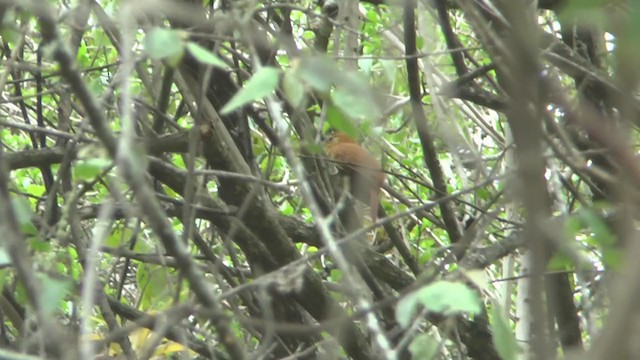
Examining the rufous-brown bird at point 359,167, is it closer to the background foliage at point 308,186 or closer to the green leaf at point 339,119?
the background foliage at point 308,186

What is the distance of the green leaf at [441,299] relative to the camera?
1.07 meters

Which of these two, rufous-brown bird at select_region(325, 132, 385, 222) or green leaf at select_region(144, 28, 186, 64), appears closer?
green leaf at select_region(144, 28, 186, 64)

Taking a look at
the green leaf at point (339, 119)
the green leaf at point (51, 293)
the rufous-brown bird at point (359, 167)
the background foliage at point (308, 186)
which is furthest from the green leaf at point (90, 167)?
the rufous-brown bird at point (359, 167)

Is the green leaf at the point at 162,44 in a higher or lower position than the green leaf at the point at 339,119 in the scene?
higher

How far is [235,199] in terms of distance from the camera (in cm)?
250

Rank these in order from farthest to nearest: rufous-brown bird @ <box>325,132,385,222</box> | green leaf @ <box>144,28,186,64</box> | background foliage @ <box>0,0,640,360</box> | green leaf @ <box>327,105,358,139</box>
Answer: rufous-brown bird @ <box>325,132,385,222</box>, green leaf @ <box>327,105,358,139</box>, green leaf @ <box>144,28,186,64</box>, background foliage @ <box>0,0,640,360</box>

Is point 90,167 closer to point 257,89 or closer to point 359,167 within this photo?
point 257,89

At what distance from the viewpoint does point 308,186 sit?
5.36 feet

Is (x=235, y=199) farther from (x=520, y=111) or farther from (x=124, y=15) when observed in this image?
(x=520, y=111)

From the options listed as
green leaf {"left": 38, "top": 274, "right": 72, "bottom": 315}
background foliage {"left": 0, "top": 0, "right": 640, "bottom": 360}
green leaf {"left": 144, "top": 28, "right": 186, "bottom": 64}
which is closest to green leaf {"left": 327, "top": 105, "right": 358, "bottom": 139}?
background foliage {"left": 0, "top": 0, "right": 640, "bottom": 360}

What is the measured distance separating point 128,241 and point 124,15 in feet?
5.58

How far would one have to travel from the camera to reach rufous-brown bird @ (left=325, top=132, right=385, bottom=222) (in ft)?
10.2

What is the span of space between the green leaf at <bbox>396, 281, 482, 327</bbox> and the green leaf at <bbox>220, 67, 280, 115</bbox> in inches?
10.9

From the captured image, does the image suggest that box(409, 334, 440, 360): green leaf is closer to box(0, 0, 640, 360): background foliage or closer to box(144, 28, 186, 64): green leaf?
box(0, 0, 640, 360): background foliage
